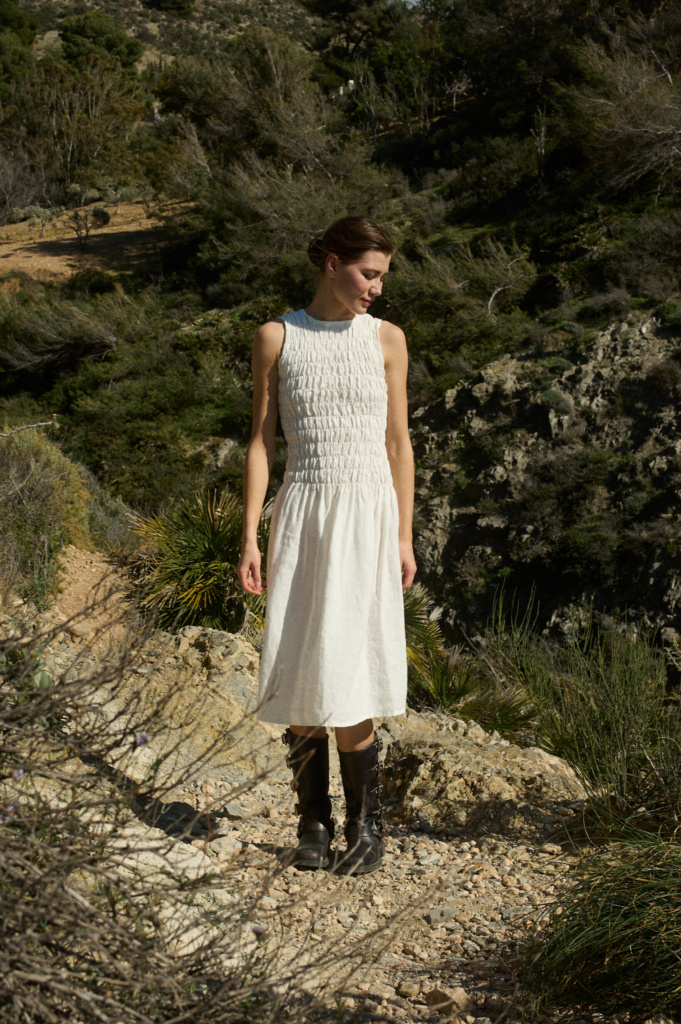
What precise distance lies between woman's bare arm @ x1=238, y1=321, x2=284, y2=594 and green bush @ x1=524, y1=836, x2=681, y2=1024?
3.83 ft

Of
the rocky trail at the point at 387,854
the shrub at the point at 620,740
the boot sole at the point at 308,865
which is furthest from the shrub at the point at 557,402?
the boot sole at the point at 308,865

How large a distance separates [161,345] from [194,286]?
111 inches

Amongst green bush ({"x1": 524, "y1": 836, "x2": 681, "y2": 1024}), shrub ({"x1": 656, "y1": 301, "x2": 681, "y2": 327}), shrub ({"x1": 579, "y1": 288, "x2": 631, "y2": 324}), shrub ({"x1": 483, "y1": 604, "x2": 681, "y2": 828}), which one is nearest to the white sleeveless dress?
green bush ({"x1": 524, "y1": 836, "x2": 681, "y2": 1024})

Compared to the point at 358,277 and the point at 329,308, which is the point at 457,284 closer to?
the point at 329,308

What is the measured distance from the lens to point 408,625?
21.4 feet

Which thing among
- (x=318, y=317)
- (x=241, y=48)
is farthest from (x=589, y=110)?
(x=318, y=317)

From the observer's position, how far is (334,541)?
2318mm

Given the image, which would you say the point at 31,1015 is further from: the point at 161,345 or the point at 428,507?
the point at 161,345

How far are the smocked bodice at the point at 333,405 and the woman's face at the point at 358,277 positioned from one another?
101 mm

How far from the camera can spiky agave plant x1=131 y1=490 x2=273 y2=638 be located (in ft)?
20.8

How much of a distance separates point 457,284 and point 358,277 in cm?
1190

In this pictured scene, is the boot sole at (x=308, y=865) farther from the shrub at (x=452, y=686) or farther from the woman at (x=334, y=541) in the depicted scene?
the shrub at (x=452, y=686)

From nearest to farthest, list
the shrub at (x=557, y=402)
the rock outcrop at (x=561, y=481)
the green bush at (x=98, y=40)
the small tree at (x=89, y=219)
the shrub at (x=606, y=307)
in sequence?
the rock outcrop at (x=561, y=481)
the shrub at (x=557, y=402)
the shrub at (x=606, y=307)
the small tree at (x=89, y=219)
the green bush at (x=98, y=40)

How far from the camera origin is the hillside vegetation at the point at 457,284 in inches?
409
